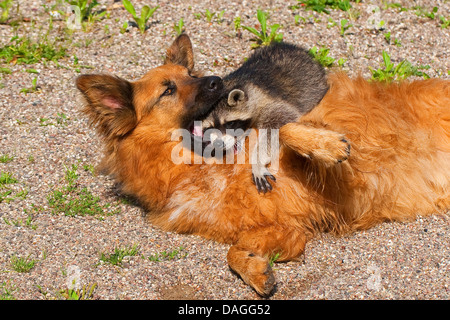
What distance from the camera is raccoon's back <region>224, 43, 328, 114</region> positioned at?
18.3 ft

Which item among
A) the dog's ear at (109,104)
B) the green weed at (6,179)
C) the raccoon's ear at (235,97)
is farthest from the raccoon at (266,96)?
the green weed at (6,179)

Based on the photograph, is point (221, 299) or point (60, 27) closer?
point (221, 299)

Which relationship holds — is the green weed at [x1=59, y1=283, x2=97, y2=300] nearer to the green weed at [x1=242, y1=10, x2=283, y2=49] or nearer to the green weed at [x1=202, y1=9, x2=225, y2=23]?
the green weed at [x1=242, y1=10, x2=283, y2=49]

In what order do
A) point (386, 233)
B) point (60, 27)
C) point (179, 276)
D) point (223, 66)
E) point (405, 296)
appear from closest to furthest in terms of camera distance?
point (405, 296)
point (179, 276)
point (386, 233)
point (223, 66)
point (60, 27)

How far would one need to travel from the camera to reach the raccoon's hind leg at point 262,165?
15.9 ft

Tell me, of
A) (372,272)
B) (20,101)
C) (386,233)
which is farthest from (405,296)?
(20,101)

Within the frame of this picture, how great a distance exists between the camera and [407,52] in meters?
7.61

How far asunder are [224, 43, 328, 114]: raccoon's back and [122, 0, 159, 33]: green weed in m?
2.34

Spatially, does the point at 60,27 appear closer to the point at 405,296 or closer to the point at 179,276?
the point at 179,276

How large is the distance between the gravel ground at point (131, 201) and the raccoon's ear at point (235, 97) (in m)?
1.20

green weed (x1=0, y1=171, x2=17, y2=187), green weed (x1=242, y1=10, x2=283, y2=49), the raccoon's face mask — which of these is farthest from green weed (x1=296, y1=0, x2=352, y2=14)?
green weed (x1=0, y1=171, x2=17, y2=187)

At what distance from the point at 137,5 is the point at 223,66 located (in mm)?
1814

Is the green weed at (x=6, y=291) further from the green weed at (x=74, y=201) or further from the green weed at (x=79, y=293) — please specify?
the green weed at (x=74, y=201)

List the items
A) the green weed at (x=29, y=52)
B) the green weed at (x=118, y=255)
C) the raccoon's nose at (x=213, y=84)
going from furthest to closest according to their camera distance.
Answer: the green weed at (x=29, y=52)
the raccoon's nose at (x=213, y=84)
the green weed at (x=118, y=255)
